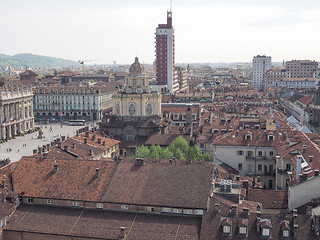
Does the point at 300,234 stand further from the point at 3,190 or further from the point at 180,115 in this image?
the point at 180,115

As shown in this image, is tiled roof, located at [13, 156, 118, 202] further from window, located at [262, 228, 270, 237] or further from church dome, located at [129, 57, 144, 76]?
church dome, located at [129, 57, 144, 76]

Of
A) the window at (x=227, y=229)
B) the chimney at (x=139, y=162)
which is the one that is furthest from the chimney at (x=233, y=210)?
the chimney at (x=139, y=162)

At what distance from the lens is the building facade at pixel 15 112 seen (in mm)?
152000

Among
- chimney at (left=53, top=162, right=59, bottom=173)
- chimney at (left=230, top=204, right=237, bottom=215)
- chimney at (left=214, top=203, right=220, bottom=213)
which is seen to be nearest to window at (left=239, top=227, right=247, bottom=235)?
chimney at (left=230, top=204, right=237, bottom=215)

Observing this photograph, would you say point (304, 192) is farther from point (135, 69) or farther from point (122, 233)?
point (135, 69)

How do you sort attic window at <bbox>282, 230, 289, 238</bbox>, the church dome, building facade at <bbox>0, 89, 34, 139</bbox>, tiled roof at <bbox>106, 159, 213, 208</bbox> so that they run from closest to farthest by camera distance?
1. attic window at <bbox>282, 230, 289, 238</bbox>
2. tiled roof at <bbox>106, 159, 213, 208</bbox>
3. the church dome
4. building facade at <bbox>0, 89, 34, 139</bbox>

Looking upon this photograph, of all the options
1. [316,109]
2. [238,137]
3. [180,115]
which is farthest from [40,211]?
[316,109]

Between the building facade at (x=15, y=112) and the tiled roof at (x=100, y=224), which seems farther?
the building facade at (x=15, y=112)

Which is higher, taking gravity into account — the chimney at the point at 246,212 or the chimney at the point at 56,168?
the chimney at the point at 56,168

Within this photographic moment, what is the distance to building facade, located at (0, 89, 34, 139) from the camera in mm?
152000

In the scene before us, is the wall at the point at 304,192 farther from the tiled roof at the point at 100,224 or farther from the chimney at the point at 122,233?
the chimney at the point at 122,233

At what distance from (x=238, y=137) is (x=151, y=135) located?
94.4ft

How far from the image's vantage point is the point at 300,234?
4391 cm

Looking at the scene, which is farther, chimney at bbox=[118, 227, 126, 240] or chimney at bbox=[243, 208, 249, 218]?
chimney at bbox=[118, 227, 126, 240]
